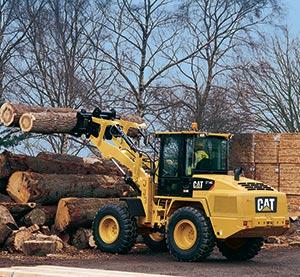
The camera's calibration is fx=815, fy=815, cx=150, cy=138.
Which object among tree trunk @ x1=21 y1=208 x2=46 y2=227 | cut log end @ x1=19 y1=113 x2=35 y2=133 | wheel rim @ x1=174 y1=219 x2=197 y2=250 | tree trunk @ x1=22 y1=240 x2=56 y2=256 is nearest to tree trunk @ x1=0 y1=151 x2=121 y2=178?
tree trunk @ x1=21 y1=208 x2=46 y2=227

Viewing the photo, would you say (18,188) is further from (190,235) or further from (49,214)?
(190,235)

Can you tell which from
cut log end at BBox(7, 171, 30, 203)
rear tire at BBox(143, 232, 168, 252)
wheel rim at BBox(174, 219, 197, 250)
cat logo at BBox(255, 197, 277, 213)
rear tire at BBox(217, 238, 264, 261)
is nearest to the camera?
cat logo at BBox(255, 197, 277, 213)

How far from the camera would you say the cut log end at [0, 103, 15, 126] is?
18.6 metres

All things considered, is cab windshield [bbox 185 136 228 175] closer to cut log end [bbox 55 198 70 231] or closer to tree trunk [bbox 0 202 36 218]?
cut log end [bbox 55 198 70 231]

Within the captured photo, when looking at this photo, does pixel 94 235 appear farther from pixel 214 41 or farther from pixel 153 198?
pixel 214 41

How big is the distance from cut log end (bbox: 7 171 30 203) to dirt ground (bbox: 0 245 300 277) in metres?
1.98

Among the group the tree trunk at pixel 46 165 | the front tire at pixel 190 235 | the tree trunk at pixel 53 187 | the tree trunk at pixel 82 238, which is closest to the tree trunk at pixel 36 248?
the tree trunk at pixel 82 238

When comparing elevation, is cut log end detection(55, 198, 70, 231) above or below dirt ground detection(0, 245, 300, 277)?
above

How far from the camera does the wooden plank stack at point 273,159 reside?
88.8ft

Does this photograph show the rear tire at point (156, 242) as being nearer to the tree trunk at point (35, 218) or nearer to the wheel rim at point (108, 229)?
the wheel rim at point (108, 229)

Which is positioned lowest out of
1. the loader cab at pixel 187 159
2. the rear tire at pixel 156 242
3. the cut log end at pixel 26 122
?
the rear tire at pixel 156 242

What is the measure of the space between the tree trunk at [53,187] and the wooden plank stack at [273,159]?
8062 millimetres

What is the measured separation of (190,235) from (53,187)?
14.1ft

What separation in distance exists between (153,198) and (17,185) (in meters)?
3.57
